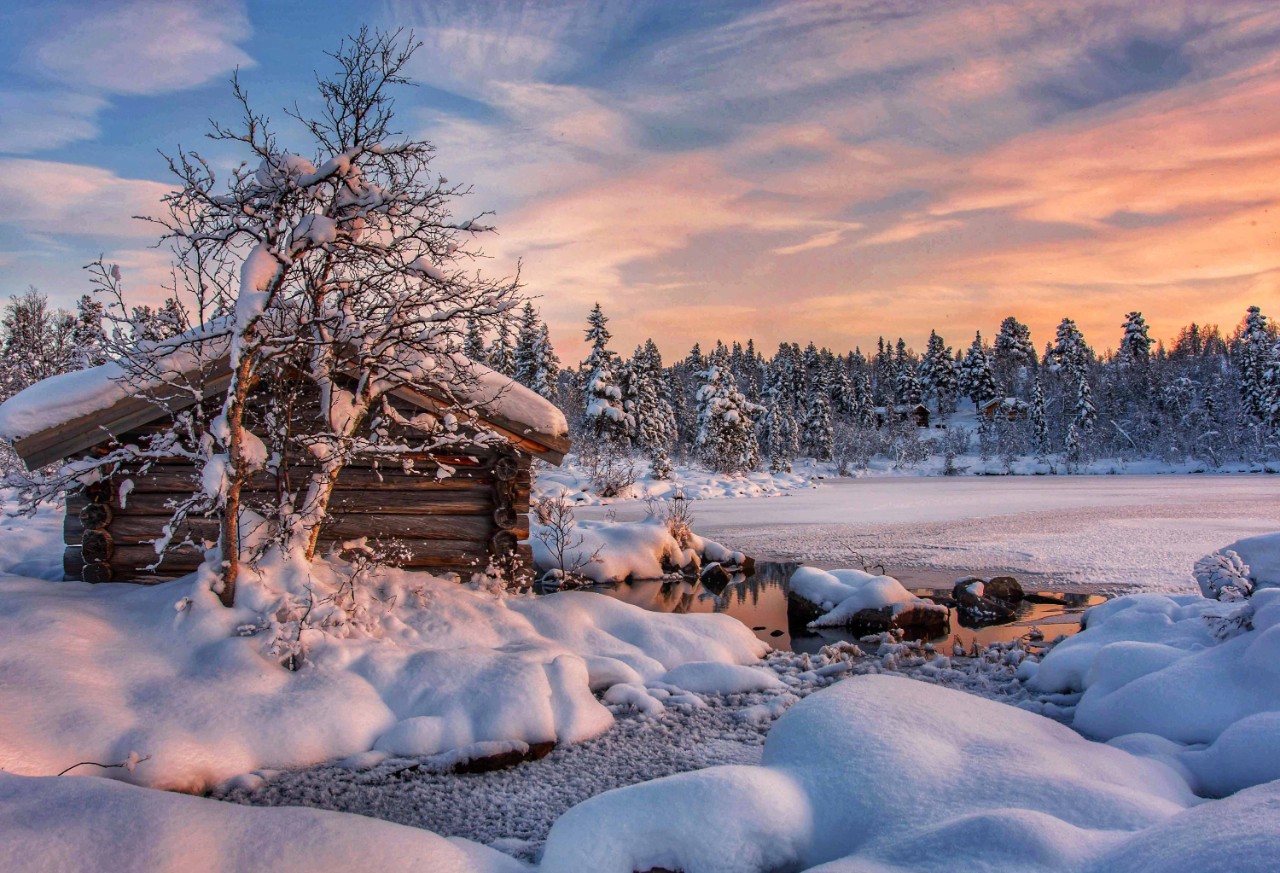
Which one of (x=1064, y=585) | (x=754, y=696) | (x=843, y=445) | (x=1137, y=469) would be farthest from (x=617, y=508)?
(x=1137, y=469)

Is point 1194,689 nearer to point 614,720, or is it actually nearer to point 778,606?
point 614,720

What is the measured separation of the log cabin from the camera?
7.48 metres

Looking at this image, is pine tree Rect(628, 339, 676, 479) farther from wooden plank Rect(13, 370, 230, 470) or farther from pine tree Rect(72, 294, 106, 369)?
pine tree Rect(72, 294, 106, 369)

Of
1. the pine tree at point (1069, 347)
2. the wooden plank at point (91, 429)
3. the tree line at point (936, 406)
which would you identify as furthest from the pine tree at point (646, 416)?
the pine tree at point (1069, 347)

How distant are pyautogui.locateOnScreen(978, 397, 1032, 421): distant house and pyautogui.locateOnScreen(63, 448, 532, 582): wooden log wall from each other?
72.8 metres

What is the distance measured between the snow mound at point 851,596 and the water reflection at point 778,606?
243 millimetres

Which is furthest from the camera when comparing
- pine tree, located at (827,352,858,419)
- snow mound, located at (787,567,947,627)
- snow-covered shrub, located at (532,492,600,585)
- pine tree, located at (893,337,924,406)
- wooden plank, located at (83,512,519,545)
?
pine tree, located at (893,337,924,406)

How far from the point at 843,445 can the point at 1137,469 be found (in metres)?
20.9

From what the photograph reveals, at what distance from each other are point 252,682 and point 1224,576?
8673mm

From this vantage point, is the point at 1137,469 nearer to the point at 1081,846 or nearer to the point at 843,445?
the point at 843,445

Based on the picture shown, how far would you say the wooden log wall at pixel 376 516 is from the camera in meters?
7.96

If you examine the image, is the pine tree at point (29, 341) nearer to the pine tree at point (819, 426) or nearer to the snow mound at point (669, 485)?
the snow mound at point (669, 485)

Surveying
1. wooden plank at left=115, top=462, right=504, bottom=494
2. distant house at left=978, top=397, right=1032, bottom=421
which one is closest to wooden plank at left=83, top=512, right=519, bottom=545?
wooden plank at left=115, top=462, right=504, bottom=494

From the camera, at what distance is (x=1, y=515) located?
57.5 ft
